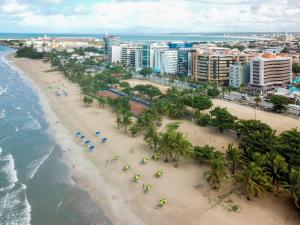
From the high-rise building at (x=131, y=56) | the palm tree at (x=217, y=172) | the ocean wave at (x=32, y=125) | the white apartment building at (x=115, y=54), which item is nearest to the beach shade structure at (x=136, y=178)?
the palm tree at (x=217, y=172)

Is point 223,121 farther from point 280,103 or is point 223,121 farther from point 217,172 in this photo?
point 217,172

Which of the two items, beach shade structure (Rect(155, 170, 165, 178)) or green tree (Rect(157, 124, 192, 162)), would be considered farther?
green tree (Rect(157, 124, 192, 162))

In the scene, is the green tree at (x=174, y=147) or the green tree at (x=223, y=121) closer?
the green tree at (x=174, y=147)

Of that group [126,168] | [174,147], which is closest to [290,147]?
[174,147]

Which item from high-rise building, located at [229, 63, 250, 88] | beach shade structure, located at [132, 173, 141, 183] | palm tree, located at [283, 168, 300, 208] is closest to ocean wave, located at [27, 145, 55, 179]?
beach shade structure, located at [132, 173, 141, 183]

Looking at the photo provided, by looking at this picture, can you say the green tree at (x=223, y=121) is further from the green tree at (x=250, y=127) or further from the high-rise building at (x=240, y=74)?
the high-rise building at (x=240, y=74)

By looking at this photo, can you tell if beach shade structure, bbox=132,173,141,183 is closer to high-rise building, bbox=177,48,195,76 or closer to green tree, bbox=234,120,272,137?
green tree, bbox=234,120,272,137
